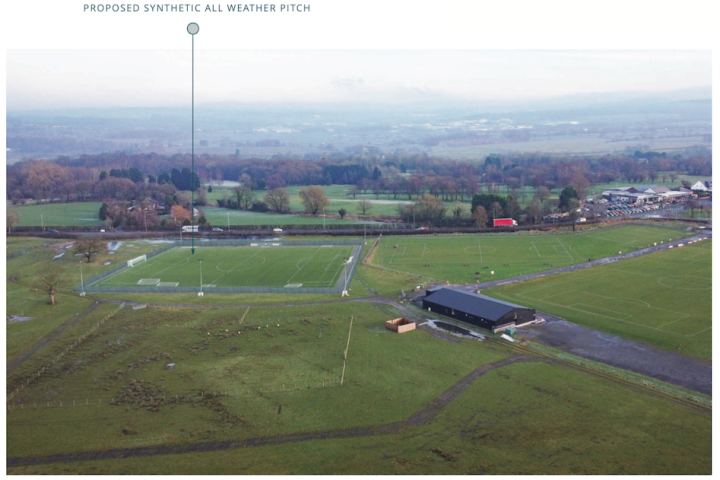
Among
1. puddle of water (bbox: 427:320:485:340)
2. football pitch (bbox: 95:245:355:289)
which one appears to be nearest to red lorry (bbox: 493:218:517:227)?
football pitch (bbox: 95:245:355:289)

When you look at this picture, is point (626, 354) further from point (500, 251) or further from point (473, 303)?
point (500, 251)

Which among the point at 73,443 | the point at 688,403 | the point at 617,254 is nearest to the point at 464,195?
the point at 617,254

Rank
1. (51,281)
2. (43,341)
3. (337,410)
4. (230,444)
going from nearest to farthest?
(230,444) → (337,410) → (43,341) → (51,281)

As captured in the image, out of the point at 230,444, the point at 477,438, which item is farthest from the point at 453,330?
the point at 230,444

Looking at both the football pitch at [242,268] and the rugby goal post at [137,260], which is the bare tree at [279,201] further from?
the rugby goal post at [137,260]

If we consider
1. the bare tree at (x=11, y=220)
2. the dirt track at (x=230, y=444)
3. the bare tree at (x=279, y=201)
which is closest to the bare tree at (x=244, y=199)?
the bare tree at (x=279, y=201)

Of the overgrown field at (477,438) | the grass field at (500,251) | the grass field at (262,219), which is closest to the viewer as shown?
the overgrown field at (477,438)

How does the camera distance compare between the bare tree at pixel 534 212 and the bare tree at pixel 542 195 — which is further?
the bare tree at pixel 542 195
